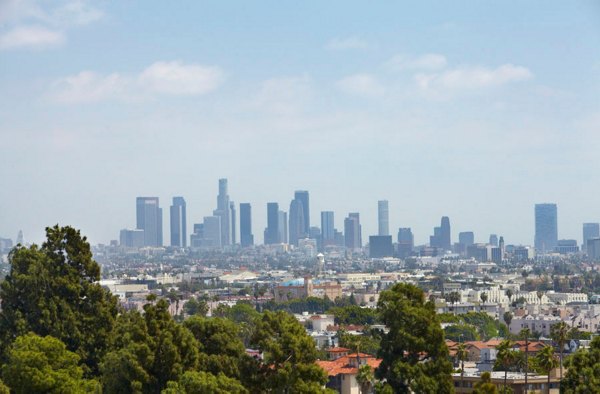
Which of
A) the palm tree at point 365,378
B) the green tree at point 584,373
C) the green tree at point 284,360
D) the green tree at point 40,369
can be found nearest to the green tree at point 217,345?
the green tree at point 284,360

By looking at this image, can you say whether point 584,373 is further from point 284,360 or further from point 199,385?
point 199,385

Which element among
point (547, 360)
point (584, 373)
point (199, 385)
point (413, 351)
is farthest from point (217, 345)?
point (547, 360)

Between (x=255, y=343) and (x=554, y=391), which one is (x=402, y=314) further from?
(x=554, y=391)

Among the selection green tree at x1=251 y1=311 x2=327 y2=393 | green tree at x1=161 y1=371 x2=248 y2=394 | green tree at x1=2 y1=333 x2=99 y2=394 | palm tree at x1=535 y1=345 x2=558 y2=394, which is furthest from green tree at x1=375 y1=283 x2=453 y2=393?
palm tree at x1=535 y1=345 x2=558 y2=394

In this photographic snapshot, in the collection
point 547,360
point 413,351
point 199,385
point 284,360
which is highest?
point 413,351

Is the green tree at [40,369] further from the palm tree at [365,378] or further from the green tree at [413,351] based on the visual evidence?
the palm tree at [365,378]

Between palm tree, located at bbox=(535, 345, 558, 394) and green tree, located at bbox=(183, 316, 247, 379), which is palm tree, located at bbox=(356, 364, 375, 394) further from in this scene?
green tree, located at bbox=(183, 316, 247, 379)
